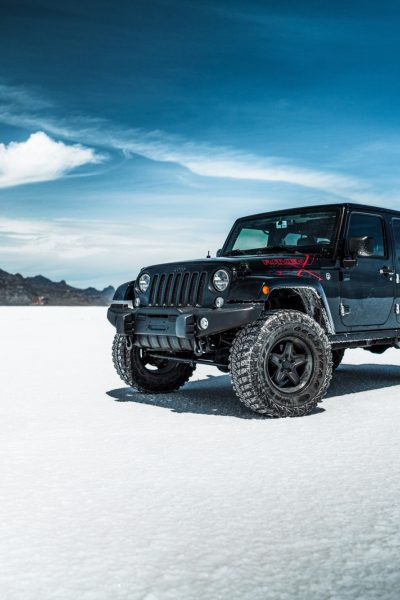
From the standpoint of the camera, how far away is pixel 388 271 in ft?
26.3

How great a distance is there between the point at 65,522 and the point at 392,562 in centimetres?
148

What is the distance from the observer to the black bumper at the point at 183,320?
6191 millimetres

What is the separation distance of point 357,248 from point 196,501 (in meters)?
4.21

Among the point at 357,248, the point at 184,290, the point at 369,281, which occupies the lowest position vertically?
the point at 184,290

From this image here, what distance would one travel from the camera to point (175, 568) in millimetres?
2723

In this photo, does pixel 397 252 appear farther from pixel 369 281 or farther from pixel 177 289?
pixel 177 289

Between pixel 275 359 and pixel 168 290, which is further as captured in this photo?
pixel 168 290

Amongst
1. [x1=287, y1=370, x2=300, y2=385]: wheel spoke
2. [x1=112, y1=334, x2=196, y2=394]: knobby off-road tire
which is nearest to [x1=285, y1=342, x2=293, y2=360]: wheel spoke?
[x1=287, y1=370, x2=300, y2=385]: wheel spoke

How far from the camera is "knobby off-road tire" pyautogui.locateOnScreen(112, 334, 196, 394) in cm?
769

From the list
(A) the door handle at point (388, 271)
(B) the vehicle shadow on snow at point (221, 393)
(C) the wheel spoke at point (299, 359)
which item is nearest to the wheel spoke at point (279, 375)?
(C) the wheel spoke at point (299, 359)

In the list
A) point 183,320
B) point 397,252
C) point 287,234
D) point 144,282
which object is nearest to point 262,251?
point 287,234

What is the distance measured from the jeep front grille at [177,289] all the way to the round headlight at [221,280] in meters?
0.12

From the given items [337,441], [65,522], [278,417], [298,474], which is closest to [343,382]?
[278,417]

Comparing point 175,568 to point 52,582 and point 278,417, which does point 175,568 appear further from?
point 278,417
